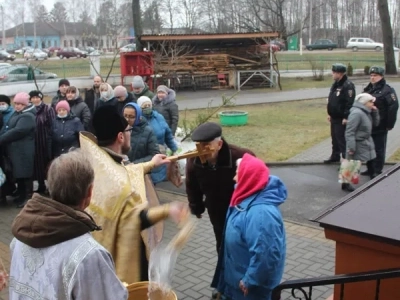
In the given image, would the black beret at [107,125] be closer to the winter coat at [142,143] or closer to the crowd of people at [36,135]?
the winter coat at [142,143]

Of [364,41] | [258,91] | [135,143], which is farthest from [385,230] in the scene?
[364,41]

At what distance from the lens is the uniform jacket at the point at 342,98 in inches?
344

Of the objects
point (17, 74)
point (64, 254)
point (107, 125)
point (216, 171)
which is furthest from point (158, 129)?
point (17, 74)

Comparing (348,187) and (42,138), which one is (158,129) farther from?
(348,187)

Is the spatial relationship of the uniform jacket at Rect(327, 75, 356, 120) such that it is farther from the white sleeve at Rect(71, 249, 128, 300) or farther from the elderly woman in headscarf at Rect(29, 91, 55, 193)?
the white sleeve at Rect(71, 249, 128, 300)

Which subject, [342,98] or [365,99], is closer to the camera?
[365,99]

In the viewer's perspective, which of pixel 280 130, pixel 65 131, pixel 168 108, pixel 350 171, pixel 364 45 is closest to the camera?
pixel 65 131

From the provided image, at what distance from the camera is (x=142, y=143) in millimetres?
6156

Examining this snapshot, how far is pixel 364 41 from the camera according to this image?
64938 millimetres

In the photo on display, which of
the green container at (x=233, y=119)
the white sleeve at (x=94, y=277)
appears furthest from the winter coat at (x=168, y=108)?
the white sleeve at (x=94, y=277)

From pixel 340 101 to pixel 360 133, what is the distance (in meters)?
1.28

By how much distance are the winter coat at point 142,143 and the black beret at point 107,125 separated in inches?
109

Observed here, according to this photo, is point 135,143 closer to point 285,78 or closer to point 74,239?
point 74,239

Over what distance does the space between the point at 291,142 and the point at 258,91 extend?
14278mm
